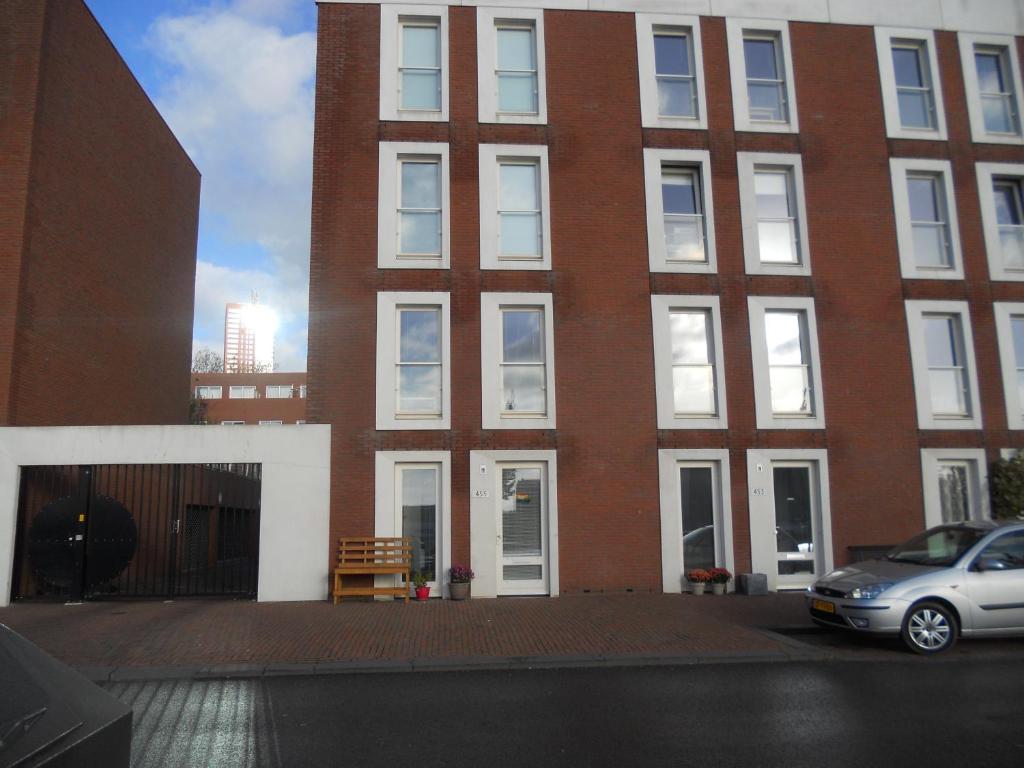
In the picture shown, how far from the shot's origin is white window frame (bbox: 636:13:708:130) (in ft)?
53.7

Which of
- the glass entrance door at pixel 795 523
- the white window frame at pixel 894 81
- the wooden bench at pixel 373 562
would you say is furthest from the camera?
the white window frame at pixel 894 81

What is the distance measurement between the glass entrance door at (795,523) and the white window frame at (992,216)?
6.16 metres

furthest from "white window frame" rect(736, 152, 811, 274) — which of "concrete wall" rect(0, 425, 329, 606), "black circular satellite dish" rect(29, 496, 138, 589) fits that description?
"black circular satellite dish" rect(29, 496, 138, 589)

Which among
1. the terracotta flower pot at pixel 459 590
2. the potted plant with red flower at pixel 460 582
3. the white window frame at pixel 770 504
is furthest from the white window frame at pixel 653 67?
the terracotta flower pot at pixel 459 590

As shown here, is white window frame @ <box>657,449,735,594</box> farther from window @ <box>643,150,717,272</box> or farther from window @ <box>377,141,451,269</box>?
window @ <box>377,141,451,269</box>

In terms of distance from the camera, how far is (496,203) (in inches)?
624

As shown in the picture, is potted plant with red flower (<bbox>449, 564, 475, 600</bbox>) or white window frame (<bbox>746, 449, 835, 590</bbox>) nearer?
potted plant with red flower (<bbox>449, 564, 475, 600</bbox>)

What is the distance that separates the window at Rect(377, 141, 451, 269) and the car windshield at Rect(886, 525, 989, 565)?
30.9 feet

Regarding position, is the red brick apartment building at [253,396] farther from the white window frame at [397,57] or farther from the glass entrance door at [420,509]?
the glass entrance door at [420,509]

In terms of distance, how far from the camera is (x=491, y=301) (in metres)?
15.4

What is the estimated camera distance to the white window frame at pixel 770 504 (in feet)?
49.2

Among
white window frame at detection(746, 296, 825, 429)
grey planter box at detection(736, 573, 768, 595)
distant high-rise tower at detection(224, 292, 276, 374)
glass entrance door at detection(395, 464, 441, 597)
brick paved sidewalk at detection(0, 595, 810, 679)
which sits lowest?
brick paved sidewalk at detection(0, 595, 810, 679)

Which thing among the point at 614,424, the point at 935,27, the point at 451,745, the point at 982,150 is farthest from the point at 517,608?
the point at 935,27

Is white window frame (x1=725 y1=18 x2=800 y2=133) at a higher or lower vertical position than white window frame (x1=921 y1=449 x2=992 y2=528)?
higher
